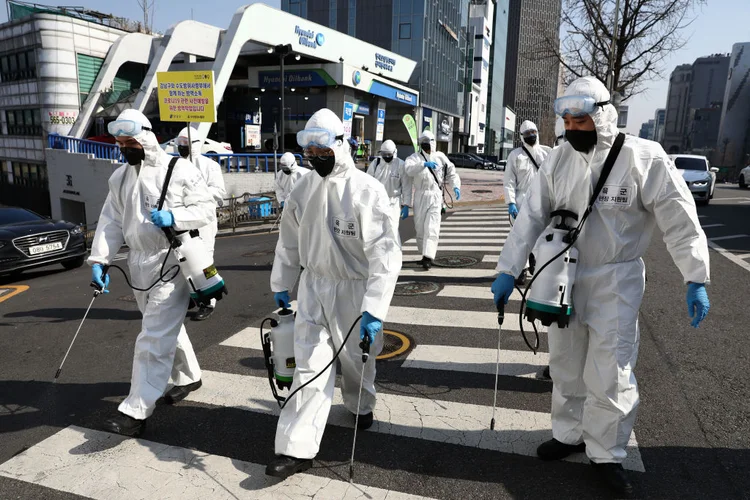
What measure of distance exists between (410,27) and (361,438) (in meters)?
43.8

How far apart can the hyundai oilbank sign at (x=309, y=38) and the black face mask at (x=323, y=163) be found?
27.1 meters

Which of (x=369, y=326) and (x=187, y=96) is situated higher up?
(x=187, y=96)

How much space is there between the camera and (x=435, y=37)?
4569 centimetres

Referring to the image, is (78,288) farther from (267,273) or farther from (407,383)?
(407,383)

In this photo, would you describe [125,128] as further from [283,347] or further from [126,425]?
[126,425]

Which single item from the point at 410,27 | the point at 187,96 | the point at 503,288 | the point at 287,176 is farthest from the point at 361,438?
the point at 410,27

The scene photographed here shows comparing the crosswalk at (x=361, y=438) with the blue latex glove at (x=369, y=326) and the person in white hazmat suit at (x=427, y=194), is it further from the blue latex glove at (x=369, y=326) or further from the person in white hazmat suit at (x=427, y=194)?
the person in white hazmat suit at (x=427, y=194)

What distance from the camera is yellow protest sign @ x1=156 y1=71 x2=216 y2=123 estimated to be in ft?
43.8

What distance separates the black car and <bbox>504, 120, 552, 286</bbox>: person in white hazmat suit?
27.2 feet

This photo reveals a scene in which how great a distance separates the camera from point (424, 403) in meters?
4.05

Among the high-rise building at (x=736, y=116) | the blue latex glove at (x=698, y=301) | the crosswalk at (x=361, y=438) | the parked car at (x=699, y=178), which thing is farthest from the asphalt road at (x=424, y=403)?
the high-rise building at (x=736, y=116)

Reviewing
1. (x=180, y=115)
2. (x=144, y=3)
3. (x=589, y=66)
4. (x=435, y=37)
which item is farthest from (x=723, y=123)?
(x=180, y=115)

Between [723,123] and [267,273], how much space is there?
96.9 metres

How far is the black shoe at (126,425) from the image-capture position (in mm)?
3598
